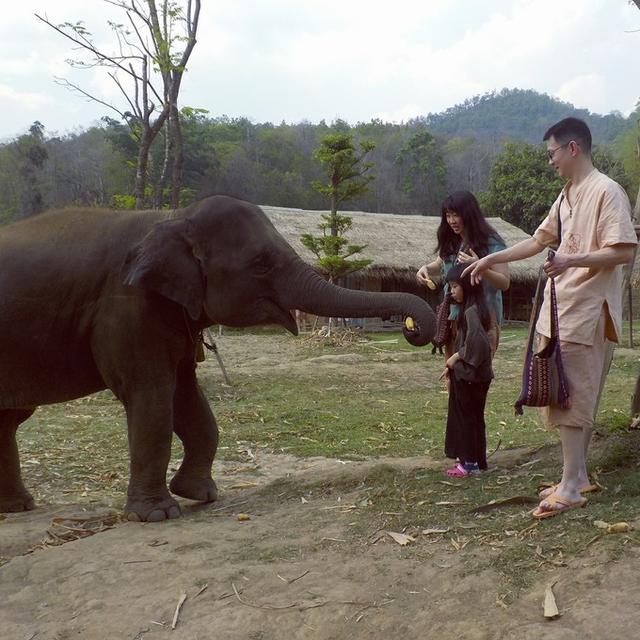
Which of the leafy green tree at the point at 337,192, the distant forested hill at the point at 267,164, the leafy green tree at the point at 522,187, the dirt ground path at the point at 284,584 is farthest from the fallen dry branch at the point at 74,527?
the leafy green tree at the point at 522,187

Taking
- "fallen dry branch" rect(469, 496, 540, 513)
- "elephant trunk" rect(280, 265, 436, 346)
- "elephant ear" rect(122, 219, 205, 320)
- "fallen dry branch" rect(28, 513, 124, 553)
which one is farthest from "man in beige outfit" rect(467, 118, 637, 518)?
"fallen dry branch" rect(28, 513, 124, 553)

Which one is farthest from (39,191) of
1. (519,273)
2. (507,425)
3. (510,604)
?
(510,604)

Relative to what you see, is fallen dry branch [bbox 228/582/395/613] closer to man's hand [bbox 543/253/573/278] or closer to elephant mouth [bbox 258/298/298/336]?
man's hand [bbox 543/253/573/278]

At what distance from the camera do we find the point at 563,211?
3746mm

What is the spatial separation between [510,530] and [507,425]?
186 inches

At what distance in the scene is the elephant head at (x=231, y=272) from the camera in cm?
460

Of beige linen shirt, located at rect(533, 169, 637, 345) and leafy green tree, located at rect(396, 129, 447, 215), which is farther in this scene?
leafy green tree, located at rect(396, 129, 447, 215)

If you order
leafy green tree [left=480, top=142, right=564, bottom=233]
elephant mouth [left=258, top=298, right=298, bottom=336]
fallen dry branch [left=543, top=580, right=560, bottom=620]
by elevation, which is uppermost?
leafy green tree [left=480, top=142, right=564, bottom=233]

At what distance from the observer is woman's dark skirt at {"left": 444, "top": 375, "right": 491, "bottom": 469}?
4.70 m

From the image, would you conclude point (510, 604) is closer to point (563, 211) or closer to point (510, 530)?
point (510, 530)

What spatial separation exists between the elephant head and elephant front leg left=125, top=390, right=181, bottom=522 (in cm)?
58

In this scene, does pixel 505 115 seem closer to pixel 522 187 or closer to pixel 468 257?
pixel 522 187

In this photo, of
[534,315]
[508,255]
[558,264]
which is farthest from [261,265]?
[558,264]

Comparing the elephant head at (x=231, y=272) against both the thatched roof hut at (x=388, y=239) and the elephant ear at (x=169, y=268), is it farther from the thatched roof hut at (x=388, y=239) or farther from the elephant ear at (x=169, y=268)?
the thatched roof hut at (x=388, y=239)
